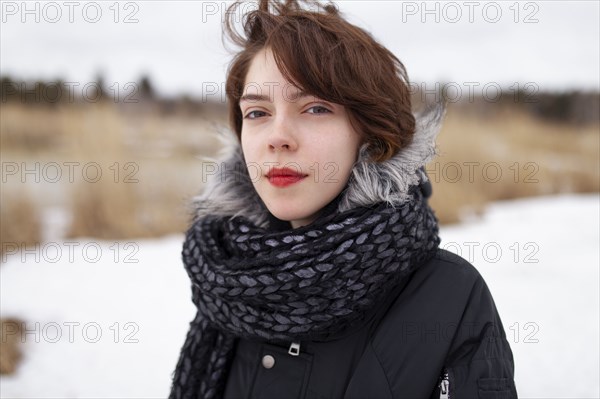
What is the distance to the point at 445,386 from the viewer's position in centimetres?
117

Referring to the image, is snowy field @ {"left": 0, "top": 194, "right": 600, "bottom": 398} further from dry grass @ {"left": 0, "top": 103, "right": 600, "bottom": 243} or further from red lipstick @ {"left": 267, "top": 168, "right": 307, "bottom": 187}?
red lipstick @ {"left": 267, "top": 168, "right": 307, "bottom": 187}

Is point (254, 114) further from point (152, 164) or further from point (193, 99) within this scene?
point (193, 99)

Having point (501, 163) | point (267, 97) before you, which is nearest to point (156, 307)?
point (267, 97)

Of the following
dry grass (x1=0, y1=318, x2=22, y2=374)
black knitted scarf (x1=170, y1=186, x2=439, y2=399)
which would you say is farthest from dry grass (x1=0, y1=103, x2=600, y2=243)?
black knitted scarf (x1=170, y1=186, x2=439, y2=399)

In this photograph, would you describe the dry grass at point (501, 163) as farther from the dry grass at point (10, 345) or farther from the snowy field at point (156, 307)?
the dry grass at point (10, 345)

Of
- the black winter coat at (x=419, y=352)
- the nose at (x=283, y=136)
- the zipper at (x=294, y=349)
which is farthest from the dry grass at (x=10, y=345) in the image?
the nose at (x=283, y=136)

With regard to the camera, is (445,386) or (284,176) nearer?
(445,386)

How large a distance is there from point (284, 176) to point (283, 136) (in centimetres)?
11

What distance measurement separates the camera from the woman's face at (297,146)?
1.27 metres

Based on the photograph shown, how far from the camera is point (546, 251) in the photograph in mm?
3625

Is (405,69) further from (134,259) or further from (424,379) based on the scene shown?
(134,259)

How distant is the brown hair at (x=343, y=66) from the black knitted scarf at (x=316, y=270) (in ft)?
0.72

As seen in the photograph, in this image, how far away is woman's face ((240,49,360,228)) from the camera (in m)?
1.27

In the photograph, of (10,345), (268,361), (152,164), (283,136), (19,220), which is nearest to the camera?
(283,136)
